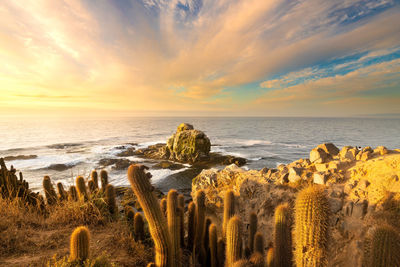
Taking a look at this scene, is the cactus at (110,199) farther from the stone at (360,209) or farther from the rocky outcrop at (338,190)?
the stone at (360,209)

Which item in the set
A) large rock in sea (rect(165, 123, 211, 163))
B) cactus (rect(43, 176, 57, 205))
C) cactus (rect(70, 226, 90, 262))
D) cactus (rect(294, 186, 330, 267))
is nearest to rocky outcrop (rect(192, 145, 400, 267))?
cactus (rect(294, 186, 330, 267))

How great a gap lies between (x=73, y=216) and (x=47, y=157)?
102 feet

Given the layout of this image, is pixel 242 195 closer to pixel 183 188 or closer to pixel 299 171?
pixel 299 171

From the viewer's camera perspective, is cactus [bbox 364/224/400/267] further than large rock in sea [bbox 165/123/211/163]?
No

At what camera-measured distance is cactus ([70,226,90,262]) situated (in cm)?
289

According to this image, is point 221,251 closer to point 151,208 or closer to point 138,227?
point 151,208

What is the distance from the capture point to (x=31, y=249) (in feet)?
13.6

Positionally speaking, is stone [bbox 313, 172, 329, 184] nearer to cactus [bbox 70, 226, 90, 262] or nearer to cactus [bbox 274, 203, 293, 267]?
cactus [bbox 274, 203, 293, 267]

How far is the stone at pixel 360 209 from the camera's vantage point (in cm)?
400

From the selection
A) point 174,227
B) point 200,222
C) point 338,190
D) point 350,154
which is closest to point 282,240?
point 174,227

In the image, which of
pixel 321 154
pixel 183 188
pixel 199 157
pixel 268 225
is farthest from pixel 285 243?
pixel 199 157

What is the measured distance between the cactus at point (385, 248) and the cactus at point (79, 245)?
3.80 m

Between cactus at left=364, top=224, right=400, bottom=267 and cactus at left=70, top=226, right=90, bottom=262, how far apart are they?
3.80m

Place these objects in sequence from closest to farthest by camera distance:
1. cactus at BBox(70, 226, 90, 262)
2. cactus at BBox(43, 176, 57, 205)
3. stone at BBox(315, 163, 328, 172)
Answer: cactus at BBox(70, 226, 90, 262)
stone at BBox(315, 163, 328, 172)
cactus at BBox(43, 176, 57, 205)
